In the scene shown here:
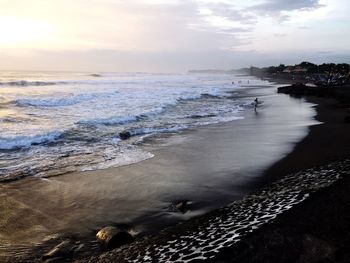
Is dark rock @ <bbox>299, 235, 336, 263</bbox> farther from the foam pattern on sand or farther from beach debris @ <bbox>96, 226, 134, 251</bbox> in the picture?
beach debris @ <bbox>96, 226, 134, 251</bbox>

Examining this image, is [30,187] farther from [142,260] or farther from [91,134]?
[91,134]

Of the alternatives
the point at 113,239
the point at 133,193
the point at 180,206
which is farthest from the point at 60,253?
the point at 133,193

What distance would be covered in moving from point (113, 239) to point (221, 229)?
6.41ft

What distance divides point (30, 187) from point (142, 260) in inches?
242

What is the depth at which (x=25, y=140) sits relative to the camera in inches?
699

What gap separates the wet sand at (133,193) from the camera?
8039 millimetres

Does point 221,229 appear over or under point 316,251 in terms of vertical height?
under

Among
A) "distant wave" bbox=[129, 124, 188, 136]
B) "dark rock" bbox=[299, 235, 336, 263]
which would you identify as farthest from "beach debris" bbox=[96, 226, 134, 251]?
"distant wave" bbox=[129, 124, 188, 136]

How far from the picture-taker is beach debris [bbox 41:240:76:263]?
22.3 ft

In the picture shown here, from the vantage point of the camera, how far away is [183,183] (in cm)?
1116

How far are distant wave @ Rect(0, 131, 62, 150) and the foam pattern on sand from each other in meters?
11.5

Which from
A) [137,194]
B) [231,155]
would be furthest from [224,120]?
[137,194]

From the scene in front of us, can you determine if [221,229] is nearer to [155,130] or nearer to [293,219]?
[293,219]

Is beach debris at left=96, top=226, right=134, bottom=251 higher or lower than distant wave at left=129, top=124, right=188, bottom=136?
higher
